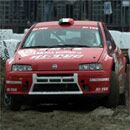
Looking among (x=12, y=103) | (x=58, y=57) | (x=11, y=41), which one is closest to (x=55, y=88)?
(x=58, y=57)

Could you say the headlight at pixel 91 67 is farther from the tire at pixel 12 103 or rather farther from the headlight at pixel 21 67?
the tire at pixel 12 103

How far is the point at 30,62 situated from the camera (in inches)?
396

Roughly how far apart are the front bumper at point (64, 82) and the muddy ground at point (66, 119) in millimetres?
345

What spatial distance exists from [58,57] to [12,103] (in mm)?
1133

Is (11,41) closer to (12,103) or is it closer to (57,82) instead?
(12,103)

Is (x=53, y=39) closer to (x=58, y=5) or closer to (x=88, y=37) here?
(x=88, y=37)

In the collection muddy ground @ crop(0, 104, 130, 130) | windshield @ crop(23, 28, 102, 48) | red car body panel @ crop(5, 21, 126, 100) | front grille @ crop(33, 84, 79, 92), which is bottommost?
muddy ground @ crop(0, 104, 130, 130)

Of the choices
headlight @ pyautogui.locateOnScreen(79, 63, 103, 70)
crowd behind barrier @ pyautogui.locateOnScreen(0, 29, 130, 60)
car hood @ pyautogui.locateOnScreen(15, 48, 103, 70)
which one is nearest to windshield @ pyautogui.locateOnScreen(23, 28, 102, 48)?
car hood @ pyautogui.locateOnScreen(15, 48, 103, 70)

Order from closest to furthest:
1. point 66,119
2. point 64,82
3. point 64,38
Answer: point 66,119 → point 64,82 → point 64,38

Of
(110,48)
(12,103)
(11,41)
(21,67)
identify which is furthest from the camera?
(11,41)

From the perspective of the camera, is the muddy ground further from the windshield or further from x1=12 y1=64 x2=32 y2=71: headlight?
the windshield

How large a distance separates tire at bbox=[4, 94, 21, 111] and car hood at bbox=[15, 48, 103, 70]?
66 cm

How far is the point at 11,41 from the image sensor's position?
17672 mm

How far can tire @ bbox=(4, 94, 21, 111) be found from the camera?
1033cm
